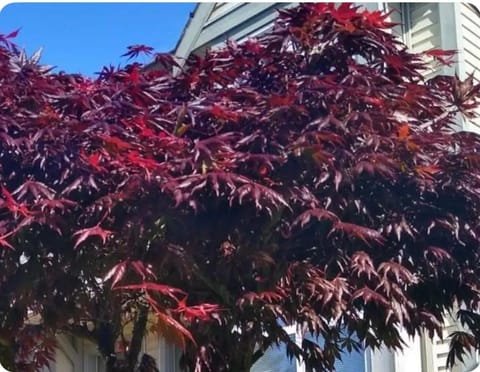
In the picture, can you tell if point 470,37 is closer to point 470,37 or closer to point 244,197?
point 470,37

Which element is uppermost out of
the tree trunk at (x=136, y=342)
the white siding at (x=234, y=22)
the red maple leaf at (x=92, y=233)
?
the white siding at (x=234, y=22)

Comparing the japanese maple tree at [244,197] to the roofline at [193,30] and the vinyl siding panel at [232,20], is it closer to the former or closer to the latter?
the vinyl siding panel at [232,20]

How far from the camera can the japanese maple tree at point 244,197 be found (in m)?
2.74

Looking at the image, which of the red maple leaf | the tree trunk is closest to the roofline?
the tree trunk

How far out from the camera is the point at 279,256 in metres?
2.89

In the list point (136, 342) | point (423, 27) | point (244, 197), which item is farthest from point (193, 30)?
point (244, 197)

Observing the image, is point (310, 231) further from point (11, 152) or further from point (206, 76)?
point (11, 152)

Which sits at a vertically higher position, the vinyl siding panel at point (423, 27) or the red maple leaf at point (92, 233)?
the vinyl siding panel at point (423, 27)

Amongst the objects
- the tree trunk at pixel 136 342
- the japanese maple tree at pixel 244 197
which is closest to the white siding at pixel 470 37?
the japanese maple tree at pixel 244 197

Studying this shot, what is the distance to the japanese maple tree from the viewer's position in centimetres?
274

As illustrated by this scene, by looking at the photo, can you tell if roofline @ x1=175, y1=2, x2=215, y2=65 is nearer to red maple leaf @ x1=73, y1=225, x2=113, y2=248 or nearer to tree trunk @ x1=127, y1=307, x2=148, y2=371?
tree trunk @ x1=127, y1=307, x2=148, y2=371

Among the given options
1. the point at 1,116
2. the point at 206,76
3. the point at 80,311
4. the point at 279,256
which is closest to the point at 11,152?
the point at 1,116

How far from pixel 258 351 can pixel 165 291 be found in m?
0.84

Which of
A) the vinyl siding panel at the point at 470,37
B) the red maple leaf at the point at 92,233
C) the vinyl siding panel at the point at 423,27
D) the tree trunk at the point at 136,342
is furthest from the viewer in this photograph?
the vinyl siding panel at the point at 423,27
